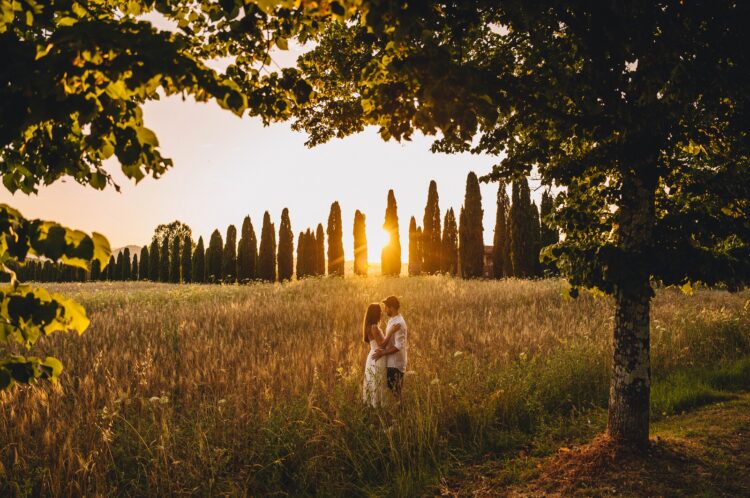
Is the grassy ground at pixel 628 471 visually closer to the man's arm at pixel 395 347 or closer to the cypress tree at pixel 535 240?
the man's arm at pixel 395 347

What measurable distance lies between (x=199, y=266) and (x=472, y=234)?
97.9 feet

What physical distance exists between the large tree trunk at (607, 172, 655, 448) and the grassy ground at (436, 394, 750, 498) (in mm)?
276

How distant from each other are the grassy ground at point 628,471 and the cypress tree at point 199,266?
4708 cm

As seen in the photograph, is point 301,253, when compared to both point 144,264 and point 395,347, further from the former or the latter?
point 395,347

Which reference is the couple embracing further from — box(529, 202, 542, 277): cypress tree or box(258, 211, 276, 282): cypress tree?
box(258, 211, 276, 282): cypress tree

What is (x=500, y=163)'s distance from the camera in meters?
4.78

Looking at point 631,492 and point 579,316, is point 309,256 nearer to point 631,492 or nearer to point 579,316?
point 579,316

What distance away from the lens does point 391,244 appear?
141 feet

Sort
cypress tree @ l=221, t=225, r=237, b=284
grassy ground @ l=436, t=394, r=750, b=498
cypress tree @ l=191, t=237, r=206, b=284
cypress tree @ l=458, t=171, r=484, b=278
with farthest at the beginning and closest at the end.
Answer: cypress tree @ l=191, t=237, r=206, b=284
cypress tree @ l=221, t=225, r=237, b=284
cypress tree @ l=458, t=171, r=484, b=278
grassy ground @ l=436, t=394, r=750, b=498

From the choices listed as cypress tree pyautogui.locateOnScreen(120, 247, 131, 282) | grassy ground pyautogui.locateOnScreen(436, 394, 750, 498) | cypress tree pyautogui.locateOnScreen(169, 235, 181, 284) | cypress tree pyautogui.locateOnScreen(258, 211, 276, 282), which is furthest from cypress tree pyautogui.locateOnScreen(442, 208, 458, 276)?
cypress tree pyautogui.locateOnScreen(120, 247, 131, 282)

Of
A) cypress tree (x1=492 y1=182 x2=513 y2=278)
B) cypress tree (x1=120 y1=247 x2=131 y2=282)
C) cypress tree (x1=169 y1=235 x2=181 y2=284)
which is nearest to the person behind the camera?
cypress tree (x1=492 y1=182 x2=513 y2=278)

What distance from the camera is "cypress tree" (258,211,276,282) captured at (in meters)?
44.5

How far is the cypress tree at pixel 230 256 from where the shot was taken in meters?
45.7

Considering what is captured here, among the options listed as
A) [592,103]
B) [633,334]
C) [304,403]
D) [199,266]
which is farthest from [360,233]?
[592,103]
